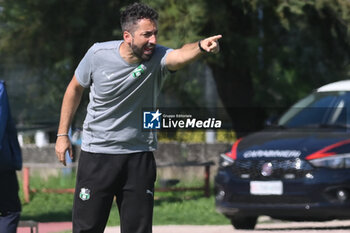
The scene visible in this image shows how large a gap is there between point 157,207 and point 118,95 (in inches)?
334

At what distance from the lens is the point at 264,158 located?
10.1 metres

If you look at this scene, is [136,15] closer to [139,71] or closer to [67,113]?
[139,71]

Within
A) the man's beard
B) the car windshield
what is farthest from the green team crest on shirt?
the car windshield

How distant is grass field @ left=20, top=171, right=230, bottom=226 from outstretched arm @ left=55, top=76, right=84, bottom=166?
606cm

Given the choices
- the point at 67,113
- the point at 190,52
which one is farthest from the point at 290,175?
the point at 190,52

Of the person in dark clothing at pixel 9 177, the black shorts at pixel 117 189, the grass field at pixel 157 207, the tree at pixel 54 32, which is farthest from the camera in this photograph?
the tree at pixel 54 32

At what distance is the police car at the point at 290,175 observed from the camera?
9719 millimetres

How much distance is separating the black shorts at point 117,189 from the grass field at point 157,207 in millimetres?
6065

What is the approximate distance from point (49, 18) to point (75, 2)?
0.55 metres

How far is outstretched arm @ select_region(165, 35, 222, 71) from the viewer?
17.1ft

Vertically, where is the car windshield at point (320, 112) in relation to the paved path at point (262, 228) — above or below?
above

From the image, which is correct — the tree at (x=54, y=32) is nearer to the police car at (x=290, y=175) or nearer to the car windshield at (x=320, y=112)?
the car windshield at (x=320, y=112)

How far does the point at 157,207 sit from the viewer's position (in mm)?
14016

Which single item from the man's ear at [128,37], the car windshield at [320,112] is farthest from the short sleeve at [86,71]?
the car windshield at [320,112]
